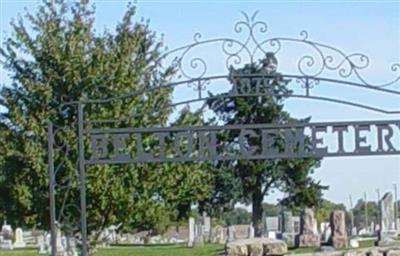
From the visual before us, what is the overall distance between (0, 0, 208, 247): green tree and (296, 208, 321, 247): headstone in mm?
14497

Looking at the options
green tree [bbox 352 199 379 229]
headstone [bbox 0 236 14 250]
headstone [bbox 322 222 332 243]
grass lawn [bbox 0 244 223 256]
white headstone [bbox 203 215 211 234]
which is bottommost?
grass lawn [bbox 0 244 223 256]

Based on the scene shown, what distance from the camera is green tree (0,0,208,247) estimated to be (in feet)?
49.9

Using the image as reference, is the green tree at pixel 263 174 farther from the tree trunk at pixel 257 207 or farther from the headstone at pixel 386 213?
the headstone at pixel 386 213

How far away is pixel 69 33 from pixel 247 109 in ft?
43.5

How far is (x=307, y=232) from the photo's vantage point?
31203 millimetres

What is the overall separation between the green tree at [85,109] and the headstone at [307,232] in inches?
571

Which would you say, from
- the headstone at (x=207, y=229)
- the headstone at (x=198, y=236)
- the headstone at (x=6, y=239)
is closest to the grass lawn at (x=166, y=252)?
the headstone at (x=198, y=236)

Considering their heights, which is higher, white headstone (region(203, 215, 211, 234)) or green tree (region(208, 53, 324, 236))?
green tree (region(208, 53, 324, 236))

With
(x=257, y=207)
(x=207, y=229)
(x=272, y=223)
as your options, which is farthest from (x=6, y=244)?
(x=257, y=207)

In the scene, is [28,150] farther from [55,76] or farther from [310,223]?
[310,223]

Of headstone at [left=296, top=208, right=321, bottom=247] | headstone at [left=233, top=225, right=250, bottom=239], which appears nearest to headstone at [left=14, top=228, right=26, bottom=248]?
headstone at [left=233, top=225, right=250, bottom=239]

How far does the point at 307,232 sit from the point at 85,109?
17.3m

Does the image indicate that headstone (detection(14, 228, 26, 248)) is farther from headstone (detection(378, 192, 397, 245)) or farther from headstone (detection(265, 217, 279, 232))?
headstone (detection(378, 192, 397, 245))

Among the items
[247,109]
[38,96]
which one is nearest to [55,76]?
[38,96]
